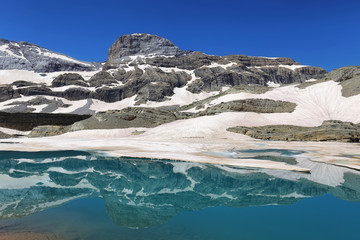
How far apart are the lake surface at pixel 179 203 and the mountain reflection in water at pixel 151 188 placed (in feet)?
0.12

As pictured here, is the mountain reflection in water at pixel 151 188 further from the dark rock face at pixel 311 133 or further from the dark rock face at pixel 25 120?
the dark rock face at pixel 25 120

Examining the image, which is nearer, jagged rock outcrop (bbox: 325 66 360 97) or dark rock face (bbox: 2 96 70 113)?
jagged rock outcrop (bbox: 325 66 360 97)

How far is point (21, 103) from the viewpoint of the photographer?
167 meters

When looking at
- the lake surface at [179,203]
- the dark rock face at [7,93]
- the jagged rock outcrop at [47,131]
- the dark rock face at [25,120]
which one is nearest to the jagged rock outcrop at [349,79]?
the lake surface at [179,203]

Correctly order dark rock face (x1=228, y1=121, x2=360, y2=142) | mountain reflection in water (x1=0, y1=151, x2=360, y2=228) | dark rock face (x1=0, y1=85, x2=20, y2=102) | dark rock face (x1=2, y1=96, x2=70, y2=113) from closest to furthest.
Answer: mountain reflection in water (x1=0, y1=151, x2=360, y2=228)
dark rock face (x1=228, y1=121, x2=360, y2=142)
dark rock face (x1=2, y1=96, x2=70, y2=113)
dark rock face (x1=0, y1=85, x2=20, y2=102)

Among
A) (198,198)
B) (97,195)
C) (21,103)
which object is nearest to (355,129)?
(198,198)

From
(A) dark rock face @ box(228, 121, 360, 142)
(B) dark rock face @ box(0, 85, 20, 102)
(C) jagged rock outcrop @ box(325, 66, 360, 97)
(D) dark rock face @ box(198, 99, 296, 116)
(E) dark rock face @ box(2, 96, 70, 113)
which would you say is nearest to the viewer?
(A) dark rock face @ box(228, 121, 360, 142)

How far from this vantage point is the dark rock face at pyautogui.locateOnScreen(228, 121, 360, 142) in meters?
37.2

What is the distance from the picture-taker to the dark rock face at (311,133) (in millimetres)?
37219

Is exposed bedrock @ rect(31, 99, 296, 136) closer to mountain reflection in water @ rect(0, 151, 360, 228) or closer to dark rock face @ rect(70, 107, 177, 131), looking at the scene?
dark rock face @ rect(70, 107, 177, 131)

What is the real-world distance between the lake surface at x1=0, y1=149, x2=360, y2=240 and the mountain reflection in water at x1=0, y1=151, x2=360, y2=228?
0.04 metres

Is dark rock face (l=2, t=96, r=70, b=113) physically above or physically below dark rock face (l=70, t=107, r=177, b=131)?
above

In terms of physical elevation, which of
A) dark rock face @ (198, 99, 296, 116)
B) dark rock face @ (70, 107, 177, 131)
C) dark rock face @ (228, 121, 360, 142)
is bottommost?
dark rock face @ (228, 121, 360, 142)

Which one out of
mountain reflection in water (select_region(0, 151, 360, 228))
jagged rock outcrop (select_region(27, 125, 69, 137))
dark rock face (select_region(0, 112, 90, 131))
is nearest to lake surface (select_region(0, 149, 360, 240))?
mountain reflection in water (select_region(0, 151, 360, 228))
